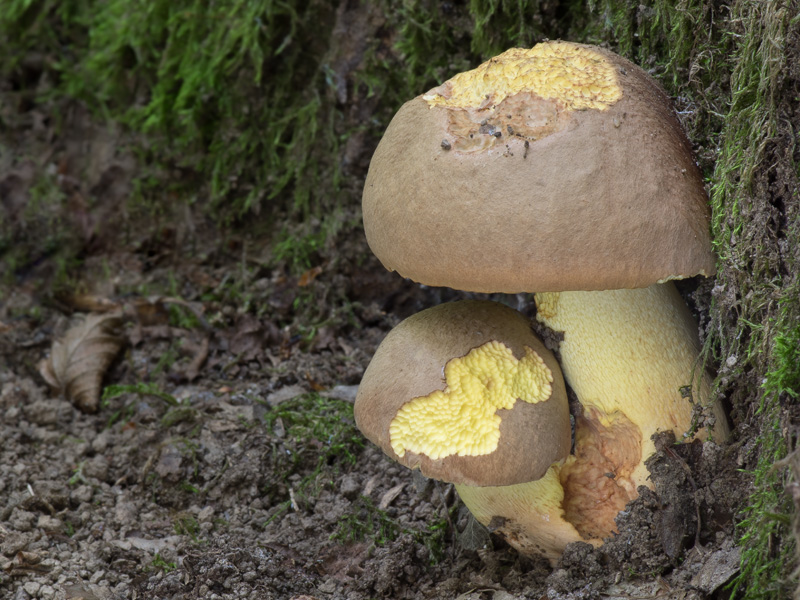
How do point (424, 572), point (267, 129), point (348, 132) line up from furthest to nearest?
1. point (267, 129)
2. point (348, 132)
3. point (424, 572)

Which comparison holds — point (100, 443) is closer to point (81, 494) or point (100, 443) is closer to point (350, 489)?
point (81, 494)

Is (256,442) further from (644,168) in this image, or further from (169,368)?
(644,168)

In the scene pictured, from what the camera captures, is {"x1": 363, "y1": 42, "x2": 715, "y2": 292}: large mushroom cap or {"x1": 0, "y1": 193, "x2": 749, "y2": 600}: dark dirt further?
{"x1": 0, "y1": 193, "x2": 749, "y2": 600}: dark dirt

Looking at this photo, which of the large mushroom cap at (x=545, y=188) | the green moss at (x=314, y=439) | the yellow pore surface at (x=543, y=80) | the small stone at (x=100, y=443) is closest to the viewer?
the large mushroom cap at (x=545, y=188)

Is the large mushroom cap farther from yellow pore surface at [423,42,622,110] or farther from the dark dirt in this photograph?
the dark dirt

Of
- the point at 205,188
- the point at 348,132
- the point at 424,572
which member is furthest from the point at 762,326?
the point at 205,188

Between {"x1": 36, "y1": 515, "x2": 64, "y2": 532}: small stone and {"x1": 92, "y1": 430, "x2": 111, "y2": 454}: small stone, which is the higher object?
{"x1": 36, "y1": 515, "x2": 64, "y2": 532}: small stone

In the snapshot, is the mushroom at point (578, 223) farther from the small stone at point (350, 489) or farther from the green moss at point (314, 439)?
the green moss at point (314, 439)

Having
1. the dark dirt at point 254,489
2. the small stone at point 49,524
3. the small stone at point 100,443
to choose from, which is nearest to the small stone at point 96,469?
the dark dirt at point 254,489

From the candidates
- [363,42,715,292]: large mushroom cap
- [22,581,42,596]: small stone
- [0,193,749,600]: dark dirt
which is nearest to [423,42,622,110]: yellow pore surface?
[363,42,715,292]: large mushroom cap
